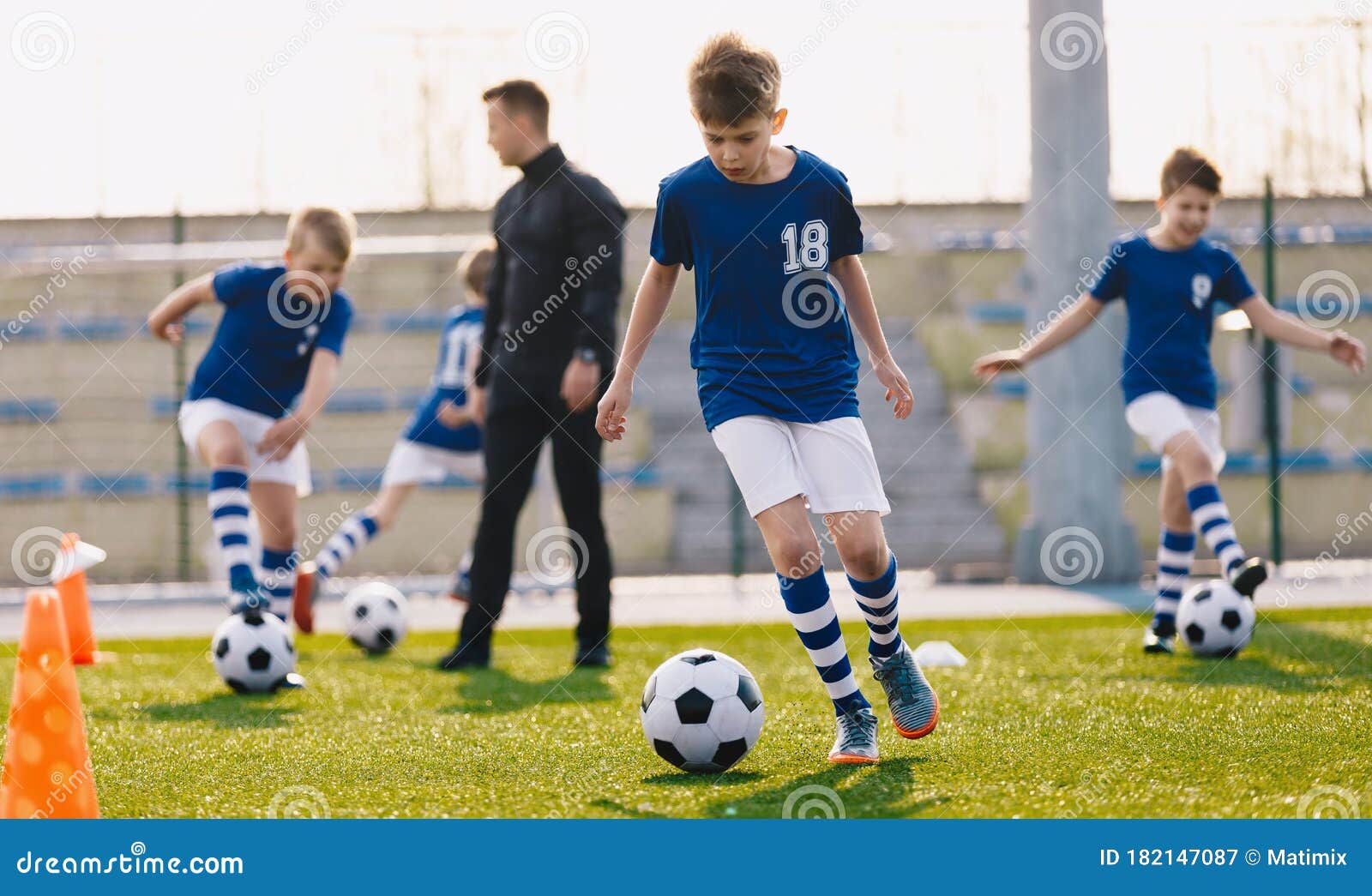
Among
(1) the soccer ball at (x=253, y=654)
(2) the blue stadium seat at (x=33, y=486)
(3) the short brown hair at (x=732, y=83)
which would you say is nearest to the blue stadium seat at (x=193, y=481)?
(2) the blue stadium seat at (x=33, y=486)

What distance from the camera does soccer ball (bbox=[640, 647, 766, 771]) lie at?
11.1 feet

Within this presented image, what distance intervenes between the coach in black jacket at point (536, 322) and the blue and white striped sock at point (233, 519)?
2.93 feet

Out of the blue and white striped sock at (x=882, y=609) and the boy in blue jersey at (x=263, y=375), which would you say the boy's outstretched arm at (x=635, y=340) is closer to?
the blue and white striped sock at (x=882, y=609)

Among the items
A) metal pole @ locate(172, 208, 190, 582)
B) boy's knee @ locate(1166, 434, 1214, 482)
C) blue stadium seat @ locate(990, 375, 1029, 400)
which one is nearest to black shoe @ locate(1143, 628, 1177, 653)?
boy's knee @ locate(1166, 434, 1214, 482)

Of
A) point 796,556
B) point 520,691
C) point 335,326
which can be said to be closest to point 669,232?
point 796,556

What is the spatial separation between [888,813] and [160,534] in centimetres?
1029

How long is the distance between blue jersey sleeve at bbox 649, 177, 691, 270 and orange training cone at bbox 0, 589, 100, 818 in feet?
5.44

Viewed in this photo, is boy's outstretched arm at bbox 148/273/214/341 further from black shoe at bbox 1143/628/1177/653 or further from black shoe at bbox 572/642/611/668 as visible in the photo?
black shoe at bbox 1143/628/1177/653

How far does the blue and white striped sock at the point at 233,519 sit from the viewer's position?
5742 mm

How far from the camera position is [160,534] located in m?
12.0

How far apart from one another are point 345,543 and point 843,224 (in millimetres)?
4661

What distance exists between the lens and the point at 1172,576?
604cm
